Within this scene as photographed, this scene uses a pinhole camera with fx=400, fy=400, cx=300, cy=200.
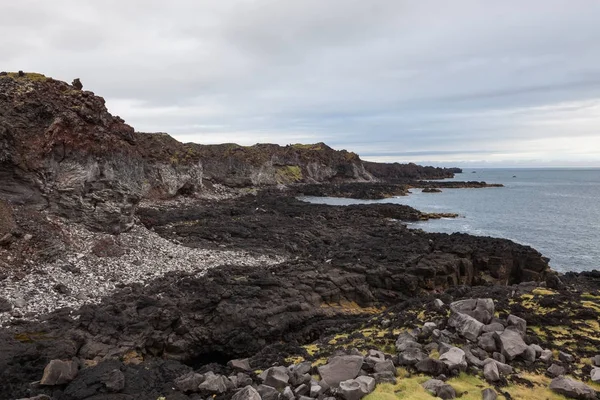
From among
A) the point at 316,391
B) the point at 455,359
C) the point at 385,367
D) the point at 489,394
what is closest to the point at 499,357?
the point at 455,359

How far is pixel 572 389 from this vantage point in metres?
9.04

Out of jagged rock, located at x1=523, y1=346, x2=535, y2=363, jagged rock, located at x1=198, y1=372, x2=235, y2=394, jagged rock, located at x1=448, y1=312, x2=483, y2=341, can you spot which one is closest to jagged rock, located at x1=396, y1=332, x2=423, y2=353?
jagged rock, located at x1=448, y1=312, x2=483, y2=341

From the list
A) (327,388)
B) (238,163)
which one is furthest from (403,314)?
(238,163)

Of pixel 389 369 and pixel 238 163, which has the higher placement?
pixel 238 163

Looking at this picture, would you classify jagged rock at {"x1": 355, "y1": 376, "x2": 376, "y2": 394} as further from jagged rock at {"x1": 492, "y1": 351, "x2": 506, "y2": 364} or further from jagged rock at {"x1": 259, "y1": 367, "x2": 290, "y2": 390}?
jagged rock at {"x1": 492, "y1": 351, "x2": 506, "y2": 364}

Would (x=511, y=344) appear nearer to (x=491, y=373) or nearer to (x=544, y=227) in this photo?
(x=491, y=373)

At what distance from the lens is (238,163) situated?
283 feet

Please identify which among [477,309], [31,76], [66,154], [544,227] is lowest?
[544,227]

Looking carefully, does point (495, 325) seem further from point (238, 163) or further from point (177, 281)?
point (238, 163)

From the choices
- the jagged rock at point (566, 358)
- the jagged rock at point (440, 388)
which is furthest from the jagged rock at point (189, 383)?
the jagged rock at point (566, 358)

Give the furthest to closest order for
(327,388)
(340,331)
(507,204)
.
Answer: (507,204), (340,331), (327,388)

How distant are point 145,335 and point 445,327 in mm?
10325

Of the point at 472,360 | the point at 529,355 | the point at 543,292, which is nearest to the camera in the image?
the point at 472,360

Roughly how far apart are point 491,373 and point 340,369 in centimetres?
364
